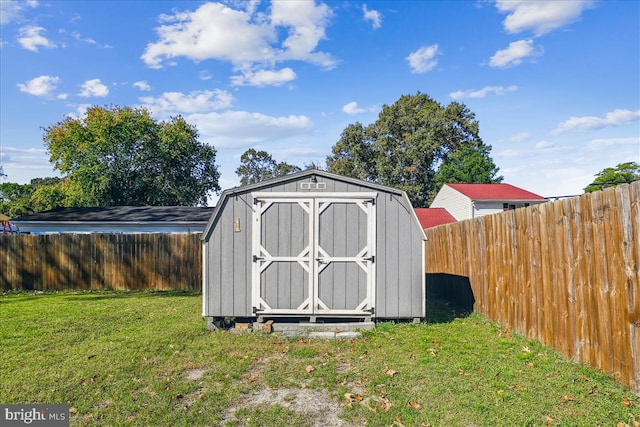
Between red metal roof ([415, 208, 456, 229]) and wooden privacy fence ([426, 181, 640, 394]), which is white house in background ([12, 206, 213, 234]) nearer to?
wooden privacy fence ([426, 181, 640, 394])

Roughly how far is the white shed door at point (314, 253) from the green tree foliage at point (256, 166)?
5094 cm

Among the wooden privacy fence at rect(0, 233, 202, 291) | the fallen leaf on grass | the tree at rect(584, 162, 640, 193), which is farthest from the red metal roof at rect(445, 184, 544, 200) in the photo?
the fallen leaf on grass

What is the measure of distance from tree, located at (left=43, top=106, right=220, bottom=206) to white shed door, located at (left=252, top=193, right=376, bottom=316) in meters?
23.8

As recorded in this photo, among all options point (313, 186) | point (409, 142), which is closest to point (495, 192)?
point (409, 142)

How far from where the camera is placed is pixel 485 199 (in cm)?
2625

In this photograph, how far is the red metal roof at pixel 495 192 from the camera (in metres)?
26.6

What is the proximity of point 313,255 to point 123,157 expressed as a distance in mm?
25301

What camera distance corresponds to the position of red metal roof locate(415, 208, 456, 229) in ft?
86.2

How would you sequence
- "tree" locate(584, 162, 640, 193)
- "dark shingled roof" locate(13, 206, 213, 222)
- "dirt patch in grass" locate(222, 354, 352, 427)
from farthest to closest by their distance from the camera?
"tree" locate(584, 162, 640, 193) → "dark shingled roof" locate(13, 206, 213, 222) → "dirt patch in grass" locate(222, 354, 352, 427)

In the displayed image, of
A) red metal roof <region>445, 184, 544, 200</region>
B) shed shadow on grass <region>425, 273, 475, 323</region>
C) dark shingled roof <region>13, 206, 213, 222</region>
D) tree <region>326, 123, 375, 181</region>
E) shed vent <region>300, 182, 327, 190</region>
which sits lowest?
shed shadow on grass <region>425, 273, 475, 323</region>

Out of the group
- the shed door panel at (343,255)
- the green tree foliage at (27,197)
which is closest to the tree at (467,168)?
the shed door panel at (343,255)

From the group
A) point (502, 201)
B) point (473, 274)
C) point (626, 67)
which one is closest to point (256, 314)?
point (473, 274)

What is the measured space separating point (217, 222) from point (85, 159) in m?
24.8

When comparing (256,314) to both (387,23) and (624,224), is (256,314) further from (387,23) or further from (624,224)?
(387,23)
